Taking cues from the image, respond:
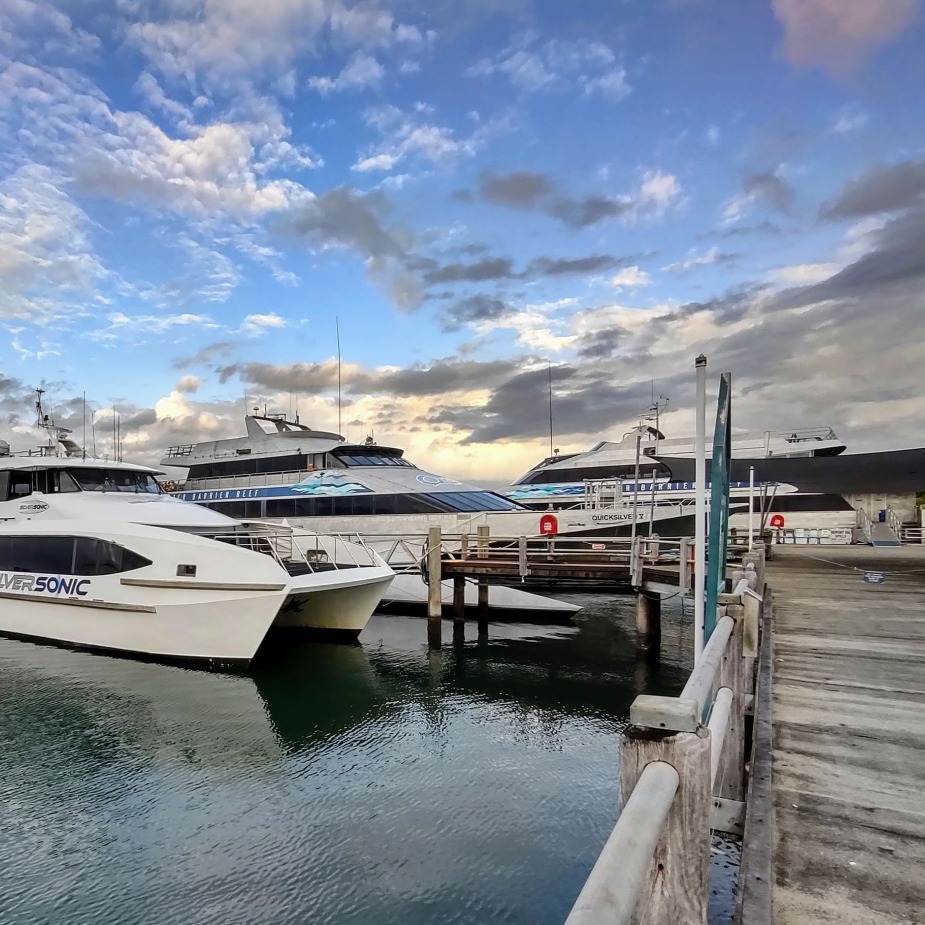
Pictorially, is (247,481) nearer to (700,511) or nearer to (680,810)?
(700,511)

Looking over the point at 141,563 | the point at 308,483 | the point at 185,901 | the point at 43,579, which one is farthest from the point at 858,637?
the point at 308,483

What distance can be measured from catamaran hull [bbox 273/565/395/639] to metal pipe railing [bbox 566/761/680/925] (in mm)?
12784

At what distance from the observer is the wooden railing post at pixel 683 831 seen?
A: 1.96 m

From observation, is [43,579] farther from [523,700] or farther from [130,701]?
[523,700]

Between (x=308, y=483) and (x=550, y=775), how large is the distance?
68.7 feet

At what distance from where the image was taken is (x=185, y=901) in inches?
219

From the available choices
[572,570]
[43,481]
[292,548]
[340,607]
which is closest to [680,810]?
[340,607]

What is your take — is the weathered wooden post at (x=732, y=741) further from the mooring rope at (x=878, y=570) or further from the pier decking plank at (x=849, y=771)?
the mooring rope at (x=878, y=570)

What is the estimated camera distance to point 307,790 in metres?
7.78

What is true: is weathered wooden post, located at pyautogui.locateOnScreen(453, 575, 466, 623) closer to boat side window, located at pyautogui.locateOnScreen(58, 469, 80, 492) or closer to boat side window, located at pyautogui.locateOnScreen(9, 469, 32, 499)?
boat side window, located at pyautogui.locateOnScreen(58, 469, 80, 492)

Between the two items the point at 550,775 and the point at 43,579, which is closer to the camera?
the point at 550,775

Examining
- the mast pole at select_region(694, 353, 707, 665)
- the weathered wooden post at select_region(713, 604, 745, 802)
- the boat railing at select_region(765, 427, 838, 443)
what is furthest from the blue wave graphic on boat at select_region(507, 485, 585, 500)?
the weathered wooden post at select_region(713, 604, 745, 802)

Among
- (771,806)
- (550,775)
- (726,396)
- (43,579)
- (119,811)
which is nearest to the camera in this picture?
(771,806)

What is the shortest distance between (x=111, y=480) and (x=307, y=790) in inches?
458
